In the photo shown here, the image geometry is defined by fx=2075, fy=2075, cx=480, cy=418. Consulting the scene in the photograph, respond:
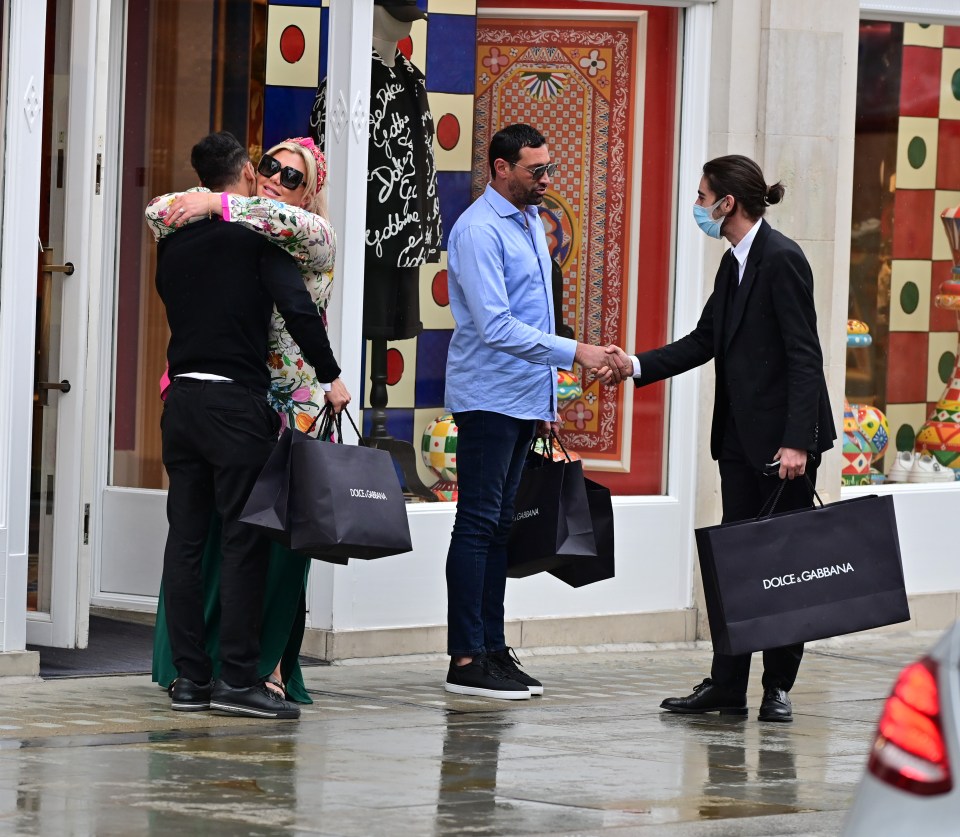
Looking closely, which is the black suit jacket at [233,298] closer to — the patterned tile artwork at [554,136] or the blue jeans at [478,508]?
the blue jeans at [478,508]

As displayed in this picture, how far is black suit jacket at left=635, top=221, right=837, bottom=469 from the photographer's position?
719 cm

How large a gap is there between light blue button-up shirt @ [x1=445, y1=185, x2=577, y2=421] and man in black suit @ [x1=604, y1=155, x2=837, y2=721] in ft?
1.98

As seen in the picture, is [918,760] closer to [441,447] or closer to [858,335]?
[441,447]

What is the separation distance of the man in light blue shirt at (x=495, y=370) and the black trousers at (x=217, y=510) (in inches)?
39.0

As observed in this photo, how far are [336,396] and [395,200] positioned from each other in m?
2.09

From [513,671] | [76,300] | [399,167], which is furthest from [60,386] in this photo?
[513,671]

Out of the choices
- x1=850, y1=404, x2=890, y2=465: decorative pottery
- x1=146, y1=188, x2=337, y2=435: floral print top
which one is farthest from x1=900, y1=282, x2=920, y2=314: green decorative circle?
x1=146, y1=188, x2=337, y2=435: floral print top

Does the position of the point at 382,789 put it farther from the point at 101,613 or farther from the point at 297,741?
the point at 101,613

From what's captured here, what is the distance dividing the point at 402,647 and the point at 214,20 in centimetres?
291

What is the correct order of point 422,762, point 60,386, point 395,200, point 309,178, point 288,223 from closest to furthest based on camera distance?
point 422,762 < point 288,223 < point 309,178 < point 60,386 < point 395,200

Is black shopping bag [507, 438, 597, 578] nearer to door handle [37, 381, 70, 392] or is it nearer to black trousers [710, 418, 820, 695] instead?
black trousers [710, 418, 820, 695]

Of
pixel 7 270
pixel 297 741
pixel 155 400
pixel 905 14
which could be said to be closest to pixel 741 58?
pixel 905 14

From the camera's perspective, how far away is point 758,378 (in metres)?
7.33

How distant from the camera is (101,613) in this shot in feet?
30.1
